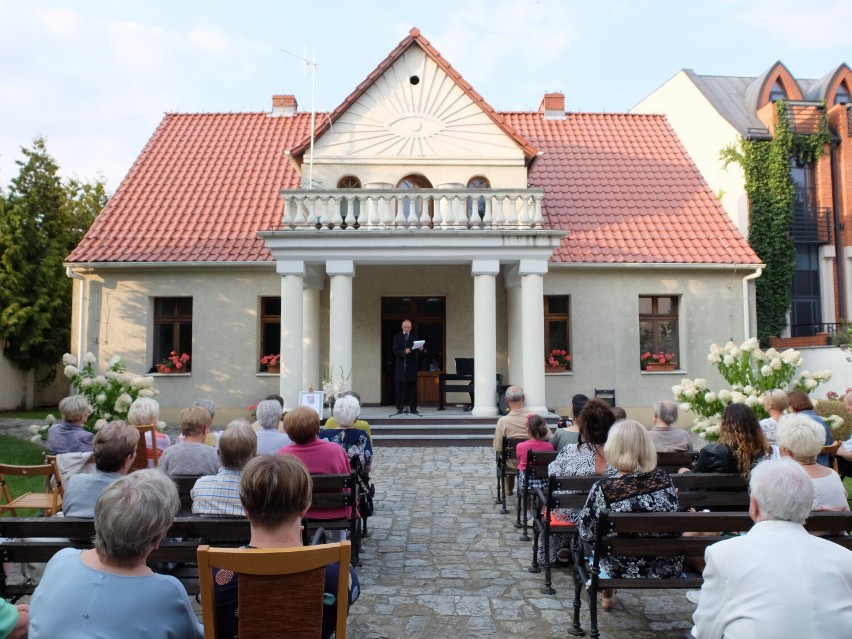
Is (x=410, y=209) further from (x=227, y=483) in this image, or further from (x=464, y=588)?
(x=227, y=483)

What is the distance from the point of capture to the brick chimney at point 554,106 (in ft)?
66.1

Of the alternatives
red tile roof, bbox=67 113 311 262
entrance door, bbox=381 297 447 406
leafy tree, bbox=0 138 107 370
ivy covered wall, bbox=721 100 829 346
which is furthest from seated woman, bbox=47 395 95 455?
ivy covered wall, bbox=721 100 829 346

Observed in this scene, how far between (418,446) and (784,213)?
1371 centimetres

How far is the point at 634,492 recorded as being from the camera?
4.11 metres

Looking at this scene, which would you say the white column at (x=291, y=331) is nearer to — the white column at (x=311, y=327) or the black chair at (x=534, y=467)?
the white column at (x=311, y=327)

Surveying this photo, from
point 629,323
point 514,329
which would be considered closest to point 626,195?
point 629,323

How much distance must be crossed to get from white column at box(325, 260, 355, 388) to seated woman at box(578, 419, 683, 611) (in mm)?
9157

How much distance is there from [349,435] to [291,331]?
24.1 ft

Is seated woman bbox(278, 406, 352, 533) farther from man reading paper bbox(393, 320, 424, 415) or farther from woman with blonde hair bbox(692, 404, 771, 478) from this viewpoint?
man reading paper bbox(393, 320, 424, 415)

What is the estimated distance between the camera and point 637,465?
163 inches

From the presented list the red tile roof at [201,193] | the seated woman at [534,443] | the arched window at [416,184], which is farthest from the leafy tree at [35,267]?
the seated woman at [534,443]

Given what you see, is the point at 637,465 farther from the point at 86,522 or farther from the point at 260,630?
the point at 86,522

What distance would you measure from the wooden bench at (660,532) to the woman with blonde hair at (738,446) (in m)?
1.22

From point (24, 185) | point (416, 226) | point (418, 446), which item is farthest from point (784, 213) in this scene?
point (24, 185)
